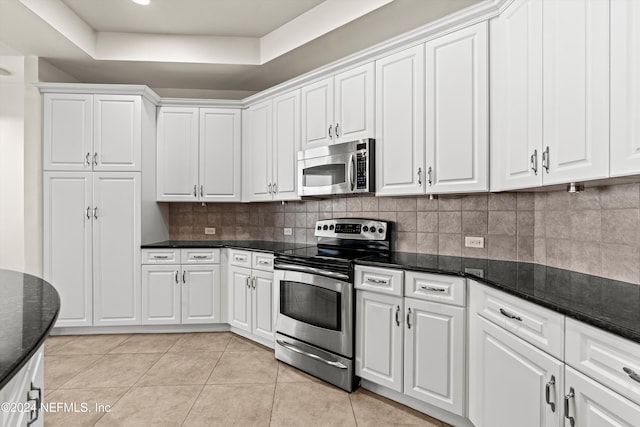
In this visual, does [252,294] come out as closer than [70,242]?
Yes

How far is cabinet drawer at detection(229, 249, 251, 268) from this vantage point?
3322mm

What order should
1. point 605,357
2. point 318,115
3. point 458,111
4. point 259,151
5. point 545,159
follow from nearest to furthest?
point 605,357 → point 545,159 → point 458,111 → point 318,115 → point 259,151

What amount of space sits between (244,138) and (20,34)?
2.03m

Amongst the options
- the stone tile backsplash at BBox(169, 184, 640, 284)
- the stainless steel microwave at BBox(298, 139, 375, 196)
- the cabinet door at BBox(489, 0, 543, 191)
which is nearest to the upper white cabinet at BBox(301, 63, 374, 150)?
the stainless steel microwave at BBox(298, 139, 375, 196)

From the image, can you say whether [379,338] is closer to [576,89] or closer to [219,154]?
[576,89]

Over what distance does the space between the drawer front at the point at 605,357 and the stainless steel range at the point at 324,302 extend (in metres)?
1.38

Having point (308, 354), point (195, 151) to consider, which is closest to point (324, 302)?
point (308, 354)

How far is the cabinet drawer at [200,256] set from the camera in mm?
3541

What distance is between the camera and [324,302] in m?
2.55

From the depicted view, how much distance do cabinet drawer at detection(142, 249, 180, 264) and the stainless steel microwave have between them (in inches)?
57.5

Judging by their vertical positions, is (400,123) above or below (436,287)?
above

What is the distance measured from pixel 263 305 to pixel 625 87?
9.27ft

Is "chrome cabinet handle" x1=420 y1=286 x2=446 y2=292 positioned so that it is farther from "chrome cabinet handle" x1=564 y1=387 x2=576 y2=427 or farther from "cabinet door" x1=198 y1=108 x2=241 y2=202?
"cabinet door" x1=198 y1=108 x2=241 y2=202

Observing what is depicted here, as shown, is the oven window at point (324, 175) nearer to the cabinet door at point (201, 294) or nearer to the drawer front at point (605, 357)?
the cabinet door at point (201, 294)
